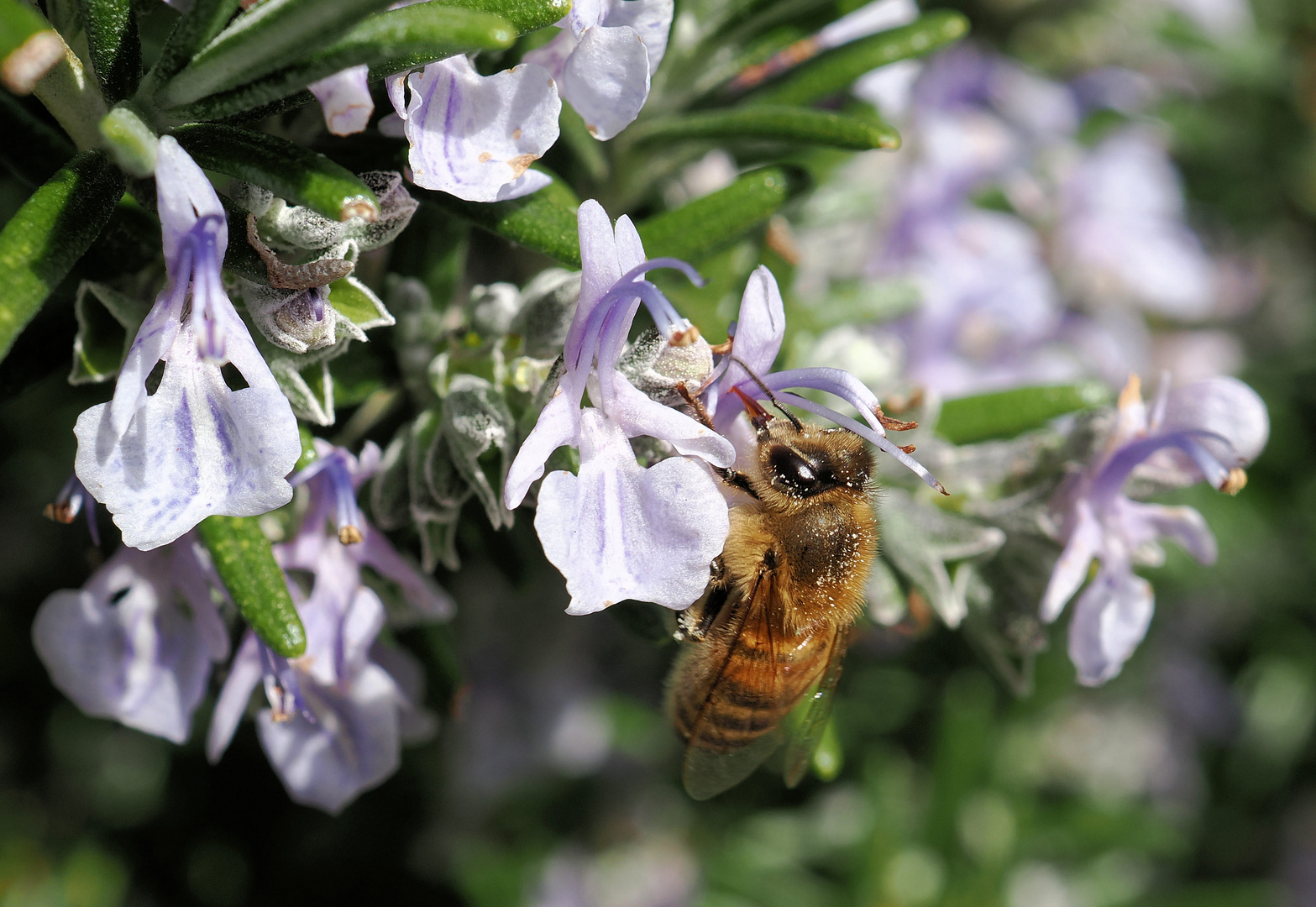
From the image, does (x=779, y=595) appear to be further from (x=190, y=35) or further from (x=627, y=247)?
(x=190, y=35)

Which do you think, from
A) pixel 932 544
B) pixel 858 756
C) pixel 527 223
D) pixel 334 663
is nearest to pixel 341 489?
pixel 334 663

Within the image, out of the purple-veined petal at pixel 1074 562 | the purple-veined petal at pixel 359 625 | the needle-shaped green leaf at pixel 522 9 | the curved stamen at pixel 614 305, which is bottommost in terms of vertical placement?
the purple-veined petal at pixel 1074 562

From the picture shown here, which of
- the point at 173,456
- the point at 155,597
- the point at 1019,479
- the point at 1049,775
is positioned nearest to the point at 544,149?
the point at 173,456

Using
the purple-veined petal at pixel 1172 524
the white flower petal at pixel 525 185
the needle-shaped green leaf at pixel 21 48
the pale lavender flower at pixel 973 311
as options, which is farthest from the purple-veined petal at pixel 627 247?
the pale lavender flower at pixel 973 311

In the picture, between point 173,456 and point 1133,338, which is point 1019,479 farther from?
point 1133,338

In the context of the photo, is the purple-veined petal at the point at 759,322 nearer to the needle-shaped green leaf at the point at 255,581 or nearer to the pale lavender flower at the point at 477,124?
the pale lavender flower at the point at 477,124

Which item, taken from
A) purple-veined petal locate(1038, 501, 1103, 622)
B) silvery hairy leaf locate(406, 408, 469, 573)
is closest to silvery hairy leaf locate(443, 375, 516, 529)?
silvery hairy leaf locate(406, 408, 469, 573)
